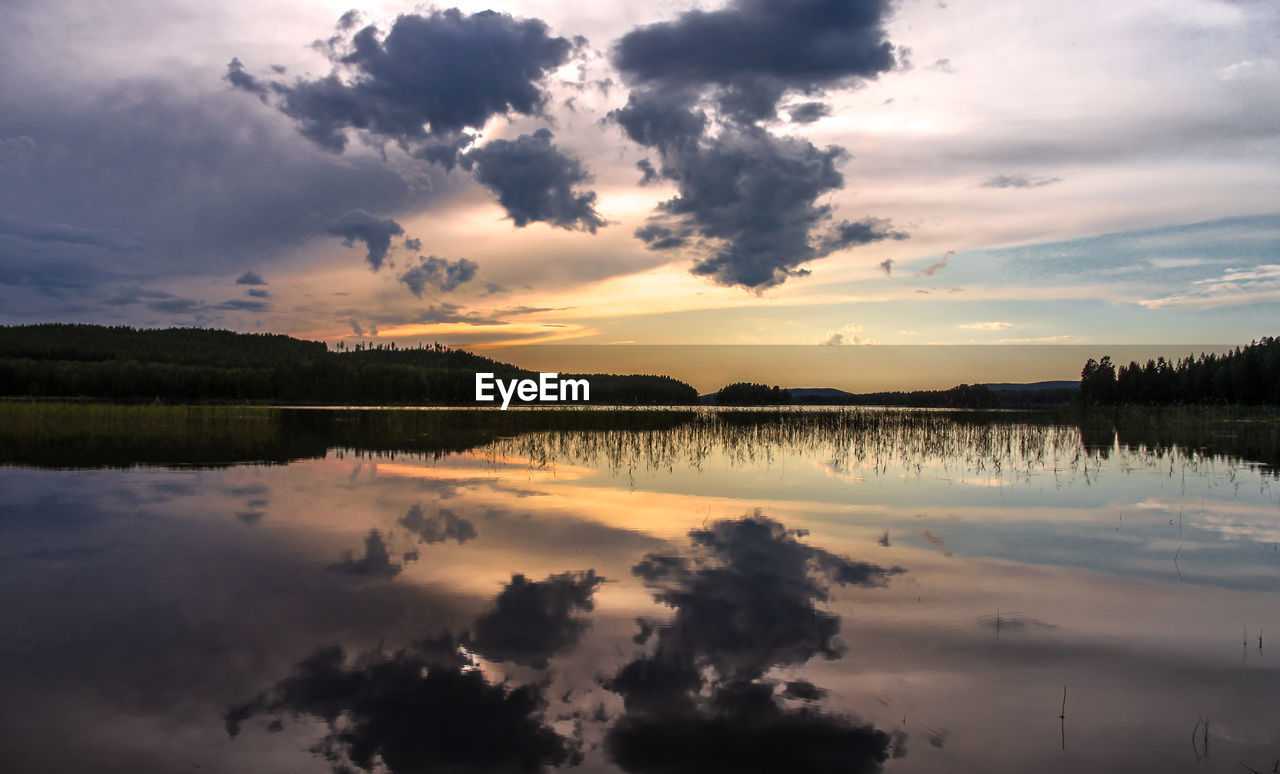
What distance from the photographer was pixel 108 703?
5.65 m

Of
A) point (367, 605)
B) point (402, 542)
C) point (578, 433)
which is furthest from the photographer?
point (578, 433)

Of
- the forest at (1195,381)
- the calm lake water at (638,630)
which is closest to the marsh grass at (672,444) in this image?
the calm lake water at (638,630)

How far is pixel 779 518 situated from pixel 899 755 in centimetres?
852

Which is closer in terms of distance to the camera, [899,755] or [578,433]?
[899,755]

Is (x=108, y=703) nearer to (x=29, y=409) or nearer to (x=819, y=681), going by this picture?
(x=819, y=681)

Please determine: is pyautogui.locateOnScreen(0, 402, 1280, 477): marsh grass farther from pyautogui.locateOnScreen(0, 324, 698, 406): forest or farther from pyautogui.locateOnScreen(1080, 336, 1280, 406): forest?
pyautogui.locateOnScreen(0, 324, 698, 406): forest

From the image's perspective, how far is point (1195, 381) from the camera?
95.8m

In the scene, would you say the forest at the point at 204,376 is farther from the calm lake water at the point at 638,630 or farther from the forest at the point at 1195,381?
the calm lake water at the point at 638,630

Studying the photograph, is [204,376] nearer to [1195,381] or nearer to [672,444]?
[672,444]

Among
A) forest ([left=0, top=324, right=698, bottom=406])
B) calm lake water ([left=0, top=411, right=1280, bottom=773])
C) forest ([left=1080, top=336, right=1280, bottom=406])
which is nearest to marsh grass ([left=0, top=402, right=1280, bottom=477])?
calm lake water ([left=0, top=411, right=1280, bottom=773])

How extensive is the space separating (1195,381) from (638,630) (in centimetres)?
11467

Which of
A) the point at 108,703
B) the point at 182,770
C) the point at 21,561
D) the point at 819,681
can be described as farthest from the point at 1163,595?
the point at 21,561

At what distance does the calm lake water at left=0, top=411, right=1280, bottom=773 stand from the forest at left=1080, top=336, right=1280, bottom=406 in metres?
71.2

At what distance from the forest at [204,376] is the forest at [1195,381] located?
70.4 meters
